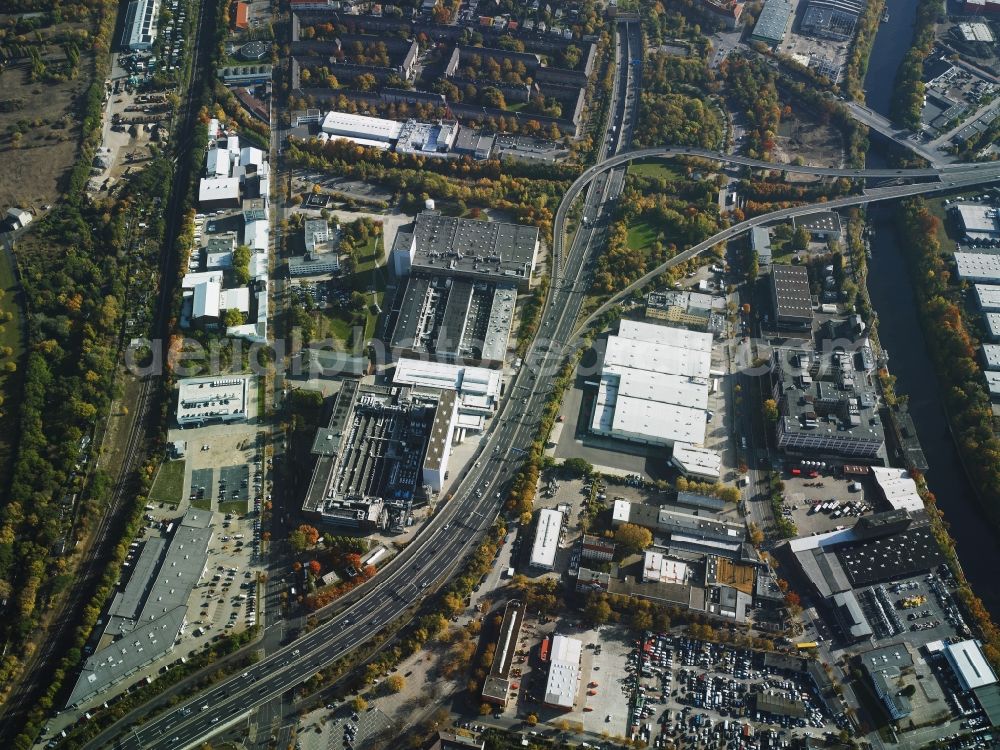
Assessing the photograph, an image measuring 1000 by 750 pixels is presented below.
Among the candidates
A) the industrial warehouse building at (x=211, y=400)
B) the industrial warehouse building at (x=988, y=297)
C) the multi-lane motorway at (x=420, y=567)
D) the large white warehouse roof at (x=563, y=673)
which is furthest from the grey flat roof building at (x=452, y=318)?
the industrial warehouse building at (x=988, y=297)

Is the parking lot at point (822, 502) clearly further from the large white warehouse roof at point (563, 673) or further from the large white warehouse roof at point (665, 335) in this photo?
the large white warehouse roof at point (563, 673)

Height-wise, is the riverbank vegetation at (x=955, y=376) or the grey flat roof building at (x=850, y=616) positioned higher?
the riverbank vegetation at (x=955, y=376)

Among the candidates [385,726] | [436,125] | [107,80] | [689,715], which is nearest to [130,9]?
[107,80]

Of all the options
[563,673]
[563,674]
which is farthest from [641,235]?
[563,674]

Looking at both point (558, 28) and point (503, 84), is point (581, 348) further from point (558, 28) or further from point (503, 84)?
point (558, 28)

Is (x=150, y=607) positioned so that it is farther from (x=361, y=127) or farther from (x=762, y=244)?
(x=762, y=244)

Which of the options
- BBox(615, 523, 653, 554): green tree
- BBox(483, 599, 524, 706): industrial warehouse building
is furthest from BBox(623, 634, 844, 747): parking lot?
BBox(483, 599, 524, 706): industrial warehouse building
